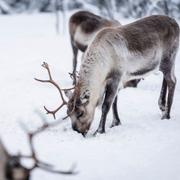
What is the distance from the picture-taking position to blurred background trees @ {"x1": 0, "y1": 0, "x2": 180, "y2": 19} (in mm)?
21970

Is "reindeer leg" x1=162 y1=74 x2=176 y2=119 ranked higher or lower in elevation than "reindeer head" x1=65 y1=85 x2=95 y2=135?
lower

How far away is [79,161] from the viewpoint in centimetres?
522

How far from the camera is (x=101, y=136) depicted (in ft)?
20.7

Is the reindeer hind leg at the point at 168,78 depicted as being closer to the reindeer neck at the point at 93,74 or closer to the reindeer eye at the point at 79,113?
the reindeer neck at the point at 93,74

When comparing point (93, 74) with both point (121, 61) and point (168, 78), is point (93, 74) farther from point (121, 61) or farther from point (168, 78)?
point (168, 78)

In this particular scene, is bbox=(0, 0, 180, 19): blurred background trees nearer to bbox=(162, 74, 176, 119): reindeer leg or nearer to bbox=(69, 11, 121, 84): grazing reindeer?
bbox=(69, 11, 121, 84): grazing reindeer

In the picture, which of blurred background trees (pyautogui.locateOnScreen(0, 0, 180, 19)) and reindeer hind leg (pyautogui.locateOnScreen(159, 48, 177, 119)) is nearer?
reindeer hind leg (pyautogui.locateOnScreen(159, 48, 177, 119))

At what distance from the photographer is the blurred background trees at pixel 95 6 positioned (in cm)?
2197

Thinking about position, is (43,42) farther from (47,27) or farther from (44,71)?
(44,71)

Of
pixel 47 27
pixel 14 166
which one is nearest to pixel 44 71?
pixel 14 166

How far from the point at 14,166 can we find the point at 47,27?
1857cm

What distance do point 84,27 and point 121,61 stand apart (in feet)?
12.4

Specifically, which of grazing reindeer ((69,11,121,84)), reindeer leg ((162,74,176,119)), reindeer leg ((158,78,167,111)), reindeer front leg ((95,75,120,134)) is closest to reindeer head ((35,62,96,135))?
reindeer front leg ((95,75,120,134))

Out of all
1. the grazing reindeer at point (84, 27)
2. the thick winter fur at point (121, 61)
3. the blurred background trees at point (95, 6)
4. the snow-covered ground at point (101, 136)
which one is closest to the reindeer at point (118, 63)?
the thick winter fur at point (121, 61)
